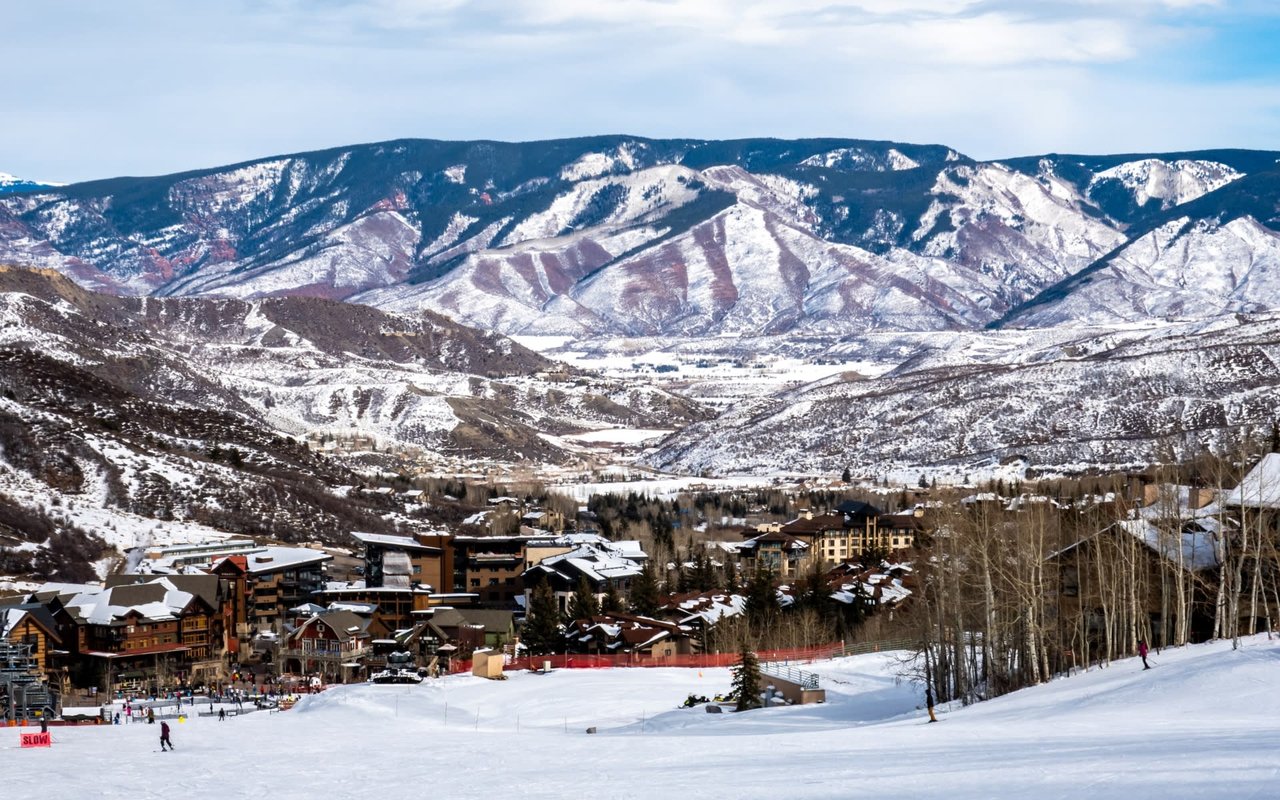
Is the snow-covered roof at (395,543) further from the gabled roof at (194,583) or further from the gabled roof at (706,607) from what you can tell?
the gabled roof at (706,607)

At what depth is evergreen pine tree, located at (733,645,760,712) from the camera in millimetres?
63594

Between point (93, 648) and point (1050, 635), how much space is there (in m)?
53.3

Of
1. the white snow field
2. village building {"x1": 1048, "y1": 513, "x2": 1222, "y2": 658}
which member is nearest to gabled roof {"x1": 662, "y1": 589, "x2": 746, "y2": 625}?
the white snow field

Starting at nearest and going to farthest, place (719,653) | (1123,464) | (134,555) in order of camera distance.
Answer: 1. (719,653)
2. (134,555)
3. (1123,464)

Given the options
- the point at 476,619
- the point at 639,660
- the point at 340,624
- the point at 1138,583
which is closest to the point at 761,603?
the point at 639,660

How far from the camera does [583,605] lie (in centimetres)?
9769

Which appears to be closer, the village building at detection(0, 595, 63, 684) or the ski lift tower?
the ski lift tower

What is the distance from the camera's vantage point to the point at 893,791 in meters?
34.9

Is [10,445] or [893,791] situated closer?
[893,791]

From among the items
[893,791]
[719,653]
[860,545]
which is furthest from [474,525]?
[893,791]

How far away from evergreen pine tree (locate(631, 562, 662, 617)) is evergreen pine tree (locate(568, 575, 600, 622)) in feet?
7.64

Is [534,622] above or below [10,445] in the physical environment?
below

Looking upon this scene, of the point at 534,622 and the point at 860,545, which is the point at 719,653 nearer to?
the point at 534,622

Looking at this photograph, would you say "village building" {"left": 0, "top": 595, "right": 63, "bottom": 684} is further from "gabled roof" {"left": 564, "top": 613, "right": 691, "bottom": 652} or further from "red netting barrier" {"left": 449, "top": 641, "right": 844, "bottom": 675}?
"gabled roof" {"left": 564, "top": 613, "right": 691, "bottom": 652}
